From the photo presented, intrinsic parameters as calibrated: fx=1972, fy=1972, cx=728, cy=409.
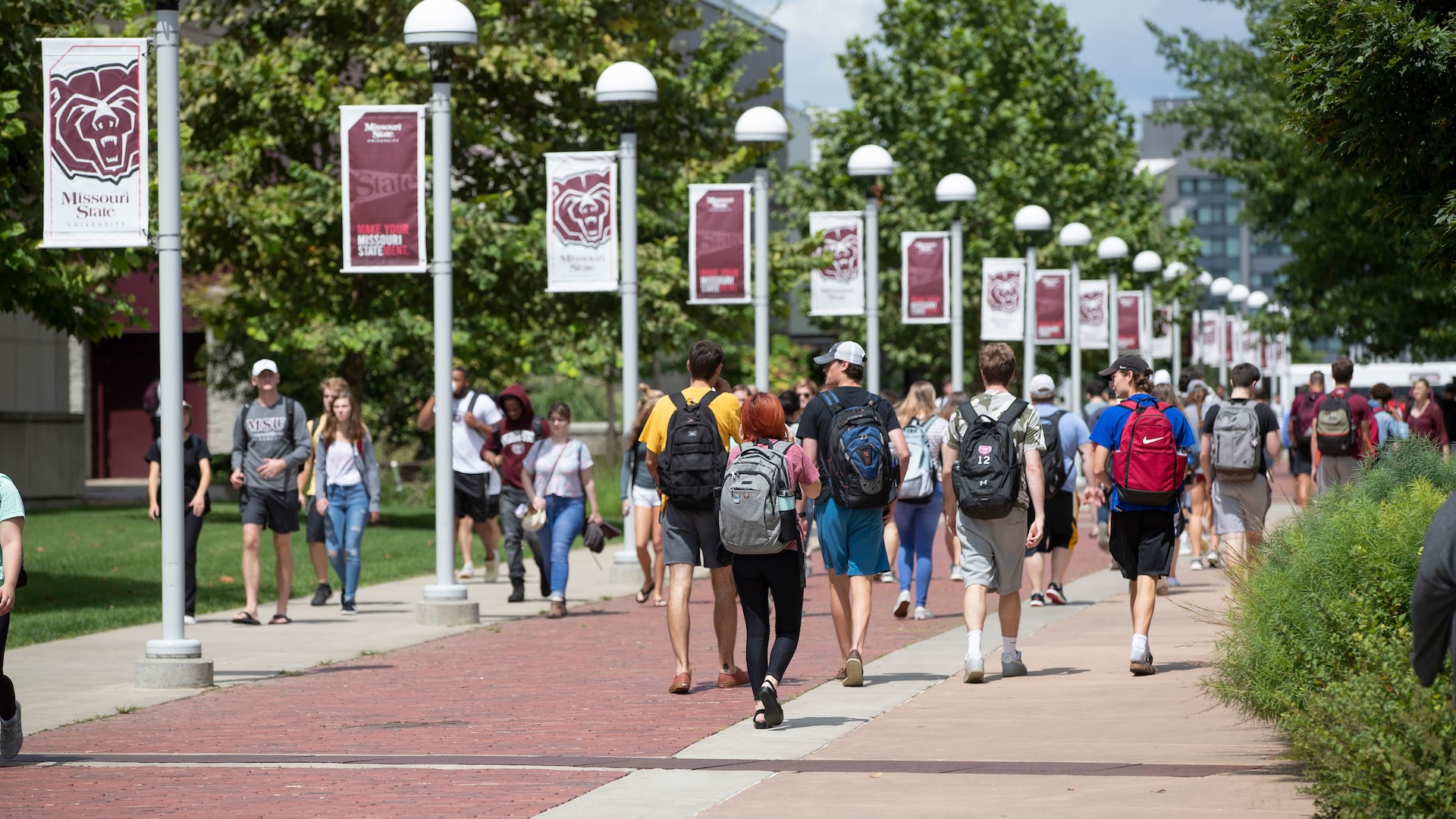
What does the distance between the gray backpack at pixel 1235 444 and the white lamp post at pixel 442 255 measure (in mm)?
6026

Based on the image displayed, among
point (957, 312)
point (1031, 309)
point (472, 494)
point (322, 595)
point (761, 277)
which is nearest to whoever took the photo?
point (322, 595)

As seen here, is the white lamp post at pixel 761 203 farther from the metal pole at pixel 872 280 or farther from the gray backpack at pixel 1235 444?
the gray backpack at pixel 1235 444

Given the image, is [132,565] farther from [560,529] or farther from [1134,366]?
[1134,366]

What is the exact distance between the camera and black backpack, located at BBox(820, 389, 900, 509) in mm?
10609

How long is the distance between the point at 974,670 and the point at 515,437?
7.05 meters

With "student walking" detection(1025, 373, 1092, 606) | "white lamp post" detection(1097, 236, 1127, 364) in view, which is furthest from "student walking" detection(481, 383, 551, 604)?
"white lamp post" detection(1097, 236, 1127, 364)

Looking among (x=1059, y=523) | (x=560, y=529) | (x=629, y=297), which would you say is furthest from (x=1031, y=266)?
(x=560, y=529)

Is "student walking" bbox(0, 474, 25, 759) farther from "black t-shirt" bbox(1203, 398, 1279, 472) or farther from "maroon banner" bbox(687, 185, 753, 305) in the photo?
"maroon banner" bbox(687, 185, 753, 305)

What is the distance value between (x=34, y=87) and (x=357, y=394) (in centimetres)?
1390

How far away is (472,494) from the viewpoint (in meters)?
18.0

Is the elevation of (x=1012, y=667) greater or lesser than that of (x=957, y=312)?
lesser

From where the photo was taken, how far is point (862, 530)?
10758 mm

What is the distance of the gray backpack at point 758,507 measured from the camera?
9.35 metres

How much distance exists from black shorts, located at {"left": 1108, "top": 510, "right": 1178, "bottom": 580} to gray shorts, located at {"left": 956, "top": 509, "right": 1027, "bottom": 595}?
1.91 feet
